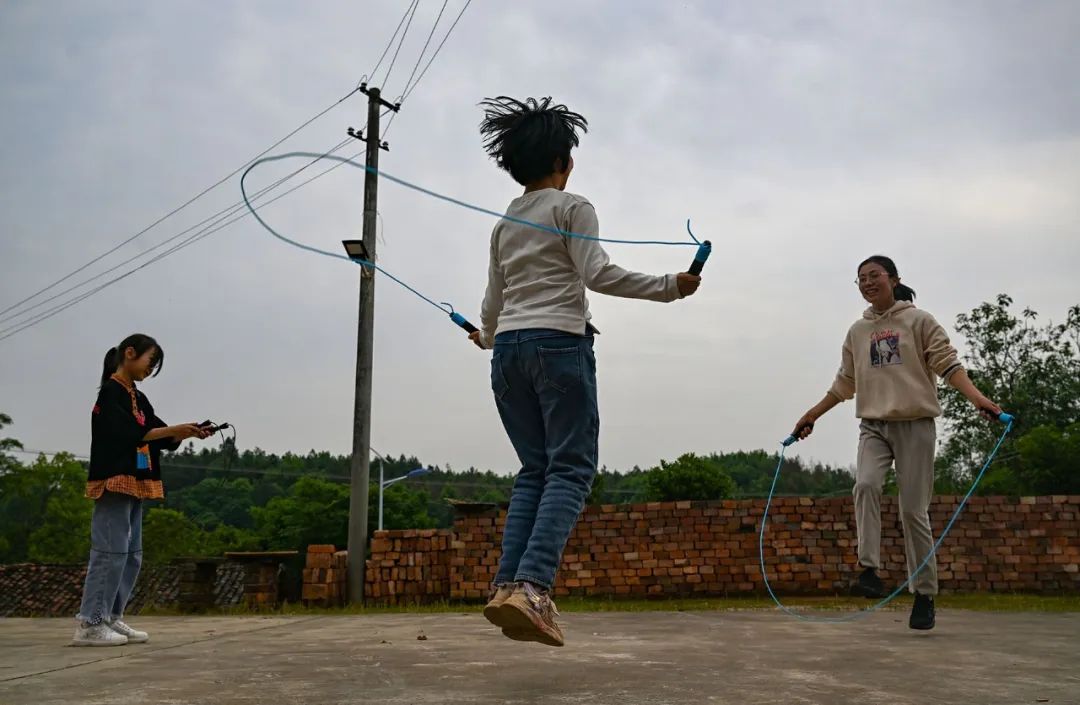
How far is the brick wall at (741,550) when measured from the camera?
9656mm

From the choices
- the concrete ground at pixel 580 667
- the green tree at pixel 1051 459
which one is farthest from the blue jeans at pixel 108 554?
the green tree at pixel 1051 459

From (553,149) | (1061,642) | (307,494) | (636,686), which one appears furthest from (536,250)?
(307,494)

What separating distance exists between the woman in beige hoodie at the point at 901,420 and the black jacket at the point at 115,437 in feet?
10.5

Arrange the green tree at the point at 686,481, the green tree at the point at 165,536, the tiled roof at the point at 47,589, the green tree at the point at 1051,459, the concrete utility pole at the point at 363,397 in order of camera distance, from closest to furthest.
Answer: the concrete utility pole at the point at 363,397 → the green tree at the point at 1051,459 → the tiled roof at the point at 47,589 → the green tree at the point at 686,481 → the green tree at the point at 165,536

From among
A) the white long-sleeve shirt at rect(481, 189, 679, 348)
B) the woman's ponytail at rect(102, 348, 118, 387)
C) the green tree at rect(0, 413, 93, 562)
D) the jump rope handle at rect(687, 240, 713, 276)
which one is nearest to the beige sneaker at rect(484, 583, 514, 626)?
the white long-sleeve shirt at rect(481, 189, 679, 348)

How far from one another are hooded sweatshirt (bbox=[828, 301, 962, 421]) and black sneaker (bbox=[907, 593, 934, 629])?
84 centimetres

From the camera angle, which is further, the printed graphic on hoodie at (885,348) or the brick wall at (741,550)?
the brick wall at (741,550)

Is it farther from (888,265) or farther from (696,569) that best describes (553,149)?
(696,569)

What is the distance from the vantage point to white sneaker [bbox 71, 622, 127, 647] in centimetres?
387

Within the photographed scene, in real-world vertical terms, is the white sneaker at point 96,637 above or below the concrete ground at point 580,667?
below

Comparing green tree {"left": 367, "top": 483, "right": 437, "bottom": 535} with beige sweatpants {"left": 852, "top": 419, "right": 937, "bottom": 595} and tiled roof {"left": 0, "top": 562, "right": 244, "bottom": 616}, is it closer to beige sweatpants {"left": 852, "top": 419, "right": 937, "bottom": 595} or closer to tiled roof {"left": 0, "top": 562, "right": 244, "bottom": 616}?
tiled roof {"left": 0, "top": 562, "right": 244, "bottom": 616}

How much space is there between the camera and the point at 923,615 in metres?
3.99

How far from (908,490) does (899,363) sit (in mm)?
601

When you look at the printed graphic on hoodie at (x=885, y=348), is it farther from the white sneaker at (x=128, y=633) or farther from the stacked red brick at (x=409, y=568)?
the stacked red brick at (x=409, y=568)
